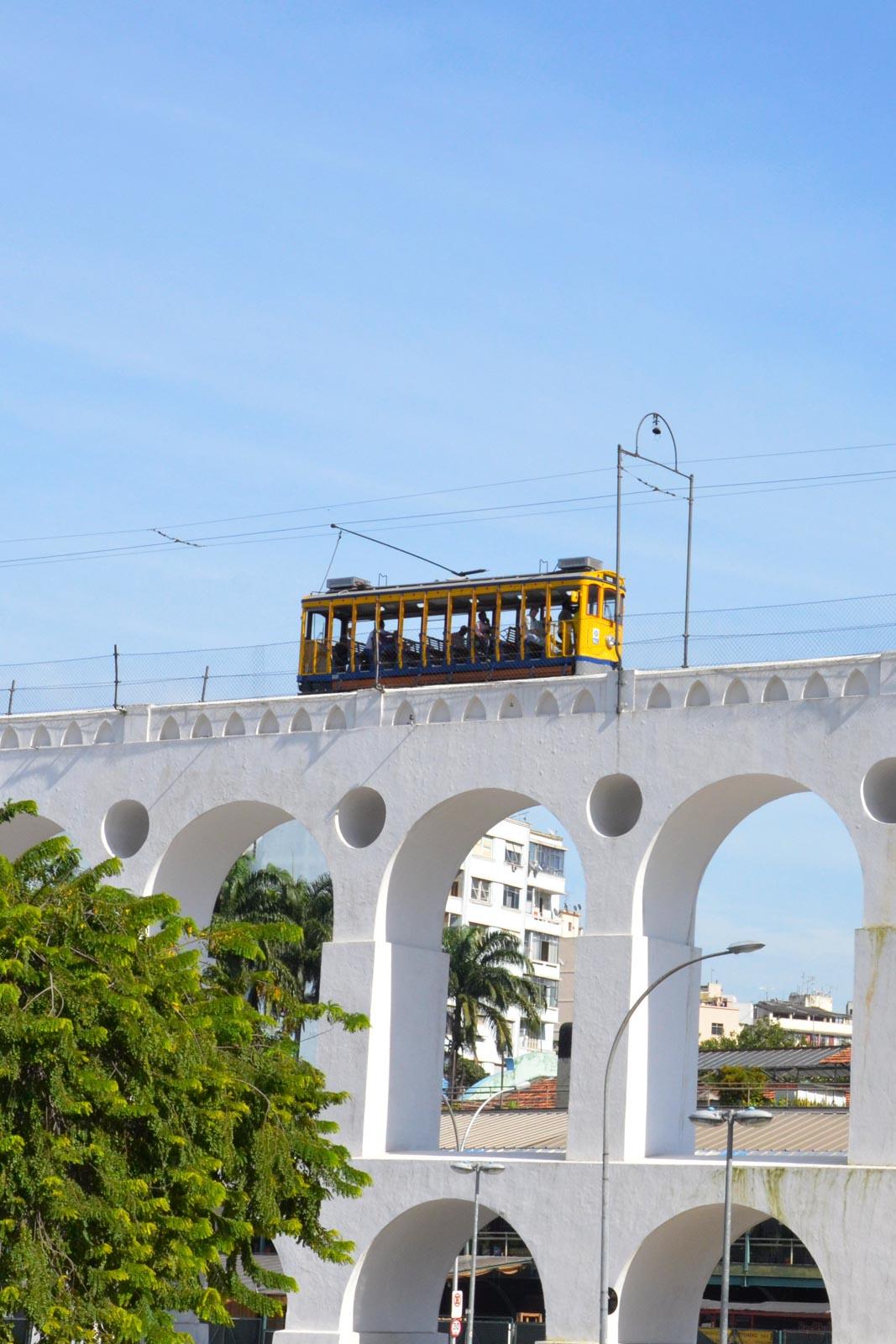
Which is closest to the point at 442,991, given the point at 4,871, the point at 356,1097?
the point at 356,1097

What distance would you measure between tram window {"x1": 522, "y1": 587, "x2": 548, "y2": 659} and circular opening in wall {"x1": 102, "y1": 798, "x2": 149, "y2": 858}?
8.48 metres

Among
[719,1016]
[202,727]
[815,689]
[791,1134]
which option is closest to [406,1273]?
[202,727]

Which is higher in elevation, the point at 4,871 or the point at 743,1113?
the point at 4,871

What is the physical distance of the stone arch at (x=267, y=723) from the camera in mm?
43750

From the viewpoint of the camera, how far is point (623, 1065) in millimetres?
38188

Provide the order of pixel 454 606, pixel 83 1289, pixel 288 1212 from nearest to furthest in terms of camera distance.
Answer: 1. pixel 83 1289
2. pixel 288 1212
3. pixel 454 606

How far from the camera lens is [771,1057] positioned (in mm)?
80000

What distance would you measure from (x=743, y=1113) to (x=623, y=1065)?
3.92m

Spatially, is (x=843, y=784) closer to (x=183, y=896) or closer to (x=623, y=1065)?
(x=623, y=1065)

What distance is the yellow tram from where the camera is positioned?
4612 centimetres

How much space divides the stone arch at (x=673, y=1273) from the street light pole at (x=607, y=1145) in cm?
76

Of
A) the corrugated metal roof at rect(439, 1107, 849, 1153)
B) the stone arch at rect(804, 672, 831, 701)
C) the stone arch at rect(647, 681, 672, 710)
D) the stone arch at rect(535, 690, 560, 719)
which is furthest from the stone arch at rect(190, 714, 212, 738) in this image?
the stone arch at rect(804, 672, 831, 701)

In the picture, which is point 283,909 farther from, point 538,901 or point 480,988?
point 538,901

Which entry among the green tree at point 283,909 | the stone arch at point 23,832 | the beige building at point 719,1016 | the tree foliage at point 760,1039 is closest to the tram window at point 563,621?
the stone arch at point 23,832
